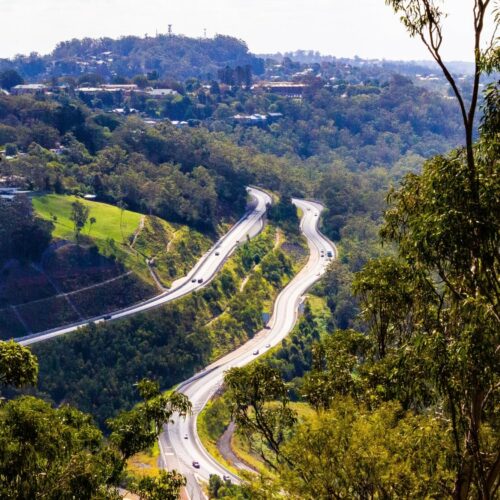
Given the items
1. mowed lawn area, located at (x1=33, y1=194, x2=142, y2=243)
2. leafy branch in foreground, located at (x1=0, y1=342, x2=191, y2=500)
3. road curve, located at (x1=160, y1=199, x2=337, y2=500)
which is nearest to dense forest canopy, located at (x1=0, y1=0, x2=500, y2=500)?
leafy branch in foreground, located at (x1=0, y1=342, x2=191, y2=500)

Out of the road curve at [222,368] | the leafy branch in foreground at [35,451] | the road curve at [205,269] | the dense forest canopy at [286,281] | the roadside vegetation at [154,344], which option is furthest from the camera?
the road curve at [205,269]

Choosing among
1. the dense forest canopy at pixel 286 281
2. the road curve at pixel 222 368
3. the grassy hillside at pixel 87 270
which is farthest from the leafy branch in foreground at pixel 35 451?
the grassy hillside at pixel 87 270

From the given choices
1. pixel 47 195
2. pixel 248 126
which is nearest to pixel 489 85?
pixel 47 195

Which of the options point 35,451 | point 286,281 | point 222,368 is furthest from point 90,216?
point 35,451

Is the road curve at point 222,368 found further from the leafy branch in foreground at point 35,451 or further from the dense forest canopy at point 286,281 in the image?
the leafy branch in foreground at point 35,451

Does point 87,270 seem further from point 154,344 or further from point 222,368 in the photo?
point 222,368

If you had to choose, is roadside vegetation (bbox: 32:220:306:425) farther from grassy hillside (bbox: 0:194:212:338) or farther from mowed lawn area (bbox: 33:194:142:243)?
mowed lawn area (bbox: 33:194:142:243)

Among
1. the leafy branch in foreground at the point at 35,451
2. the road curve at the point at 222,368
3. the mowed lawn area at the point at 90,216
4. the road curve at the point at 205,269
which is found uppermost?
the leafy branch in foreground at the point at 35,451

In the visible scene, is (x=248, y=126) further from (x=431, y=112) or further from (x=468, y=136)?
(x=468, y=136)
